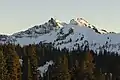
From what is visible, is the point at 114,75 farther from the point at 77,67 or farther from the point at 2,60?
the point at 2,60

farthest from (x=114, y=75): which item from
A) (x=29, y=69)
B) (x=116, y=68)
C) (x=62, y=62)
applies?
(x=62, y=62)

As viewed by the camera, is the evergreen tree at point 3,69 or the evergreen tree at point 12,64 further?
the evergreen tree at point 12,64

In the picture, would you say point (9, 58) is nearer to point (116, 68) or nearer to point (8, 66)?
point (8, 66)

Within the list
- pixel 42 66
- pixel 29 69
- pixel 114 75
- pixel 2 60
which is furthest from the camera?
pixel 42 66

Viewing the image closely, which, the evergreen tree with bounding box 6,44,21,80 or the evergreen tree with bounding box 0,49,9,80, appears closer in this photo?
the evergreen tree with bounding box 0,49,9,80

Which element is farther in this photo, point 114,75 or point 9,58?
point 114,75

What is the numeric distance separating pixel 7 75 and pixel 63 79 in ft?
32.3

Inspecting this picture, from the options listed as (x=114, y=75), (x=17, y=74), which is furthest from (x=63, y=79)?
(x=114, y=75)

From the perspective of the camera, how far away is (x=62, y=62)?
240 ft

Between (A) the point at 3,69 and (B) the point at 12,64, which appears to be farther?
(B) the point at 12,64

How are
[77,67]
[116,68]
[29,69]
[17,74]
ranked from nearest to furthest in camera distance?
1. [17,74]
2. [77,67]
3. [29,69]
4. [116,68]

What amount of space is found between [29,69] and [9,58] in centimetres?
1643

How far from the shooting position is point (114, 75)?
412ft

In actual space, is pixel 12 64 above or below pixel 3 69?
above
